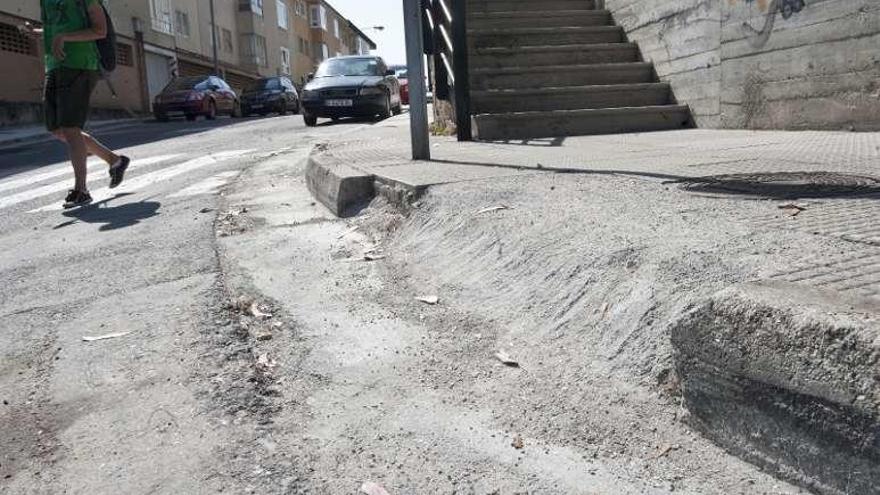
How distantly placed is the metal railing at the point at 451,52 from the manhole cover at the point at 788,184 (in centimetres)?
350

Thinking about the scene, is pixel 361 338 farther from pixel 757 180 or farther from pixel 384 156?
pixel 384 156

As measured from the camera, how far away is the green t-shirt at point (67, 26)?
5.54 meters

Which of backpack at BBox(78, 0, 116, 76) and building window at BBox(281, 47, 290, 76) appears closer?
backpack at BBox(78, 0, 116, 76)

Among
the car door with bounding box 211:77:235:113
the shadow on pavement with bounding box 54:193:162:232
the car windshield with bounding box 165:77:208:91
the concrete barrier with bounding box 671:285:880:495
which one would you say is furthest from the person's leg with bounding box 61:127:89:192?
the car door with bounding box 211:77:235:113

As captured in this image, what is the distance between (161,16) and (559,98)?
97.4 feet

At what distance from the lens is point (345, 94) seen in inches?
625

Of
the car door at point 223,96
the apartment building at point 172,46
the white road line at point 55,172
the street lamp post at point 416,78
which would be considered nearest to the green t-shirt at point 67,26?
the white road line at point 55,172

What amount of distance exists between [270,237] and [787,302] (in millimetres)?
3184

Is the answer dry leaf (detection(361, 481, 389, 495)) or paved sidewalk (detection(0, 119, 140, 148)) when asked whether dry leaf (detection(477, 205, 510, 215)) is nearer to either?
dry leaf (detection(361, 481, 389, 495))

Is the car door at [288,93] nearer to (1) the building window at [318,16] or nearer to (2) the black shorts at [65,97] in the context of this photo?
(2) the black shorts at [65,97]

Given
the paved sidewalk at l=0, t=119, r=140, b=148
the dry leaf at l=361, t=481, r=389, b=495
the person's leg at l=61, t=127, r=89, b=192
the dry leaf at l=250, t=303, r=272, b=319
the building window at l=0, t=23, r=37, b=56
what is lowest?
the dry leaf at l=361, t=481, r=389, b=495

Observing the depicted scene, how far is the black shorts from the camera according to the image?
5578mm

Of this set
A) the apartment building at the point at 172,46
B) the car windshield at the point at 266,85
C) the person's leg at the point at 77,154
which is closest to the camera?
the person's leg at the point at 77,154

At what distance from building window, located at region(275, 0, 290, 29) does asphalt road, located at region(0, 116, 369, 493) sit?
4797 centimetres
